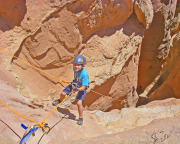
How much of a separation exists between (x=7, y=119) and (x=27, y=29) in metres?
2.34

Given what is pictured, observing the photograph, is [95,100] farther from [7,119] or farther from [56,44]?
[7,119]

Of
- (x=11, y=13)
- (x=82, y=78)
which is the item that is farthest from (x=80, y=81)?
(x=11, y=13)

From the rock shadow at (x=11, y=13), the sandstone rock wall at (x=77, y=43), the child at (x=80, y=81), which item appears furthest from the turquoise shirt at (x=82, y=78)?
the rock shadow at (x=11, y=13)

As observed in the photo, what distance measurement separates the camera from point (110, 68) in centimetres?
536

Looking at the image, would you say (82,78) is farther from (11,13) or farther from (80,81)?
(11,13)

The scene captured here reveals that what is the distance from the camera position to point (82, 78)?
328 cm

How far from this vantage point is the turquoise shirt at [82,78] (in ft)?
10.6

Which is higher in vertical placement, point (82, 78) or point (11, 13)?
point (11, 13)

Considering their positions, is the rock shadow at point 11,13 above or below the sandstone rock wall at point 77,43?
above

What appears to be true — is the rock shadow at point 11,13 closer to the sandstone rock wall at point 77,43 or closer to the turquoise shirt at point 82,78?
the sandstone rock wall at point 77,43

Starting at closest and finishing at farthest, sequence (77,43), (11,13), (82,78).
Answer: (82,78) < (11,13) < (77,43)

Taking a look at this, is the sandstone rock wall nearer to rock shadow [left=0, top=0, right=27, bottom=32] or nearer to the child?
rock shadow [left=0, top=0, right=27, bottom=32]

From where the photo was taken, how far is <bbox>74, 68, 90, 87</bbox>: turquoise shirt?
3244 mm

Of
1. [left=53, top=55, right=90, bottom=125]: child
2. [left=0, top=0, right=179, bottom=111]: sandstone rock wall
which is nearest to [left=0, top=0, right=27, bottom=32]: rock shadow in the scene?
[left=0, top=0, right=179, bottom=111]: sandstone rock wall
